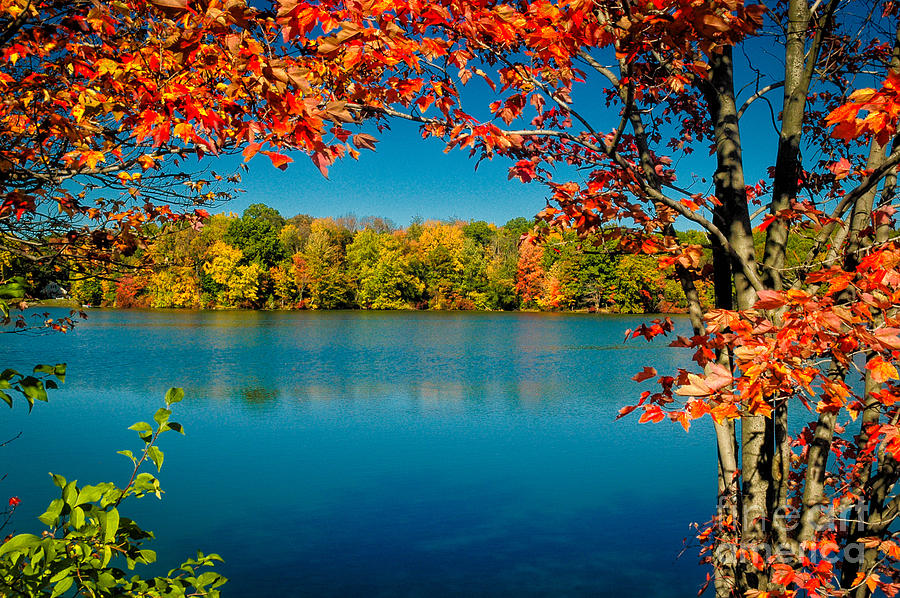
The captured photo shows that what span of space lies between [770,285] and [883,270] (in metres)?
0.93

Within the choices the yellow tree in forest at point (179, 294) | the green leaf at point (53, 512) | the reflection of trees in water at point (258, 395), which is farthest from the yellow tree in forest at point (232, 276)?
the green leaf at point (53, 512)

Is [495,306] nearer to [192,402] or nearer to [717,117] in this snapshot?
[192,402]

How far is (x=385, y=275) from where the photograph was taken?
53250 millimetres

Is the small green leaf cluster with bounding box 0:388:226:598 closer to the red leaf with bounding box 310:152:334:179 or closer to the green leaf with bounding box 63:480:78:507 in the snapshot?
the green leaf with bounding box 63:480:78:507

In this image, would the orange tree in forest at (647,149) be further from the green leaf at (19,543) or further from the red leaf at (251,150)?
the green leaf at (19,543)

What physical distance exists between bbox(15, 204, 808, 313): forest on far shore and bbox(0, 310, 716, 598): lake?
33.3 meters

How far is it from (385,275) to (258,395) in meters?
40.9

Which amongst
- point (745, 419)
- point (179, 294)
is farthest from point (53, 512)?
point (179, 294)

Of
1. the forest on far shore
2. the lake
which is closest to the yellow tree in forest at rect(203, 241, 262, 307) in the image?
the forest on far shore

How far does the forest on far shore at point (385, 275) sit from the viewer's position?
48438 mm

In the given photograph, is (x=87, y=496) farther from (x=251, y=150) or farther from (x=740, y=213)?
(x=740, y=213)

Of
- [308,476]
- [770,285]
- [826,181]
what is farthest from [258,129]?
[308,476]

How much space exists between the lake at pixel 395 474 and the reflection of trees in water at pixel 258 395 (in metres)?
0.04

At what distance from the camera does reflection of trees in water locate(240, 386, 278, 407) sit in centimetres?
1191
